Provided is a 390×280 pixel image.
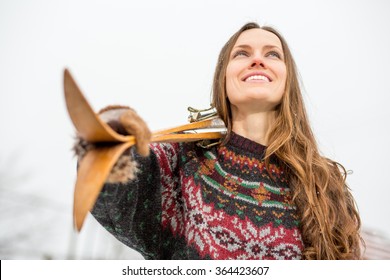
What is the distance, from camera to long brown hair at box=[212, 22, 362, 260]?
159cm

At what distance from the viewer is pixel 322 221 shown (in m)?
1.59

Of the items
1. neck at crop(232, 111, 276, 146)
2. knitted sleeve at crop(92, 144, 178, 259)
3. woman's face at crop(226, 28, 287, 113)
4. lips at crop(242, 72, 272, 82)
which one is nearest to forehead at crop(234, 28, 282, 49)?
woman's face at crop(226, 28, 287, 113)

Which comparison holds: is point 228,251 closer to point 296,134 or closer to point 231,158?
point 231,158

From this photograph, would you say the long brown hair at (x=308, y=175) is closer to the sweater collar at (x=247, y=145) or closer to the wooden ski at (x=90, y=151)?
the sweater collar at (x=247, y=145)

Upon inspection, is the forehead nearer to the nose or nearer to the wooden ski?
the nose

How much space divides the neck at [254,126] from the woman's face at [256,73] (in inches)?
0.9

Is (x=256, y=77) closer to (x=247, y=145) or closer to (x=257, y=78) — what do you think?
(x=257, y=78)

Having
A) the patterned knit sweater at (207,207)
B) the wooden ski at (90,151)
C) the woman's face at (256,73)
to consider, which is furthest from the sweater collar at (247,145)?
the wooden ski at (90,151)

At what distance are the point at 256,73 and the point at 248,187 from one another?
1.28ft

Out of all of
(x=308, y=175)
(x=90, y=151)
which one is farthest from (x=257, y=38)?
(x=90, y=151)

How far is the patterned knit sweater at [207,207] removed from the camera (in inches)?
60.4
